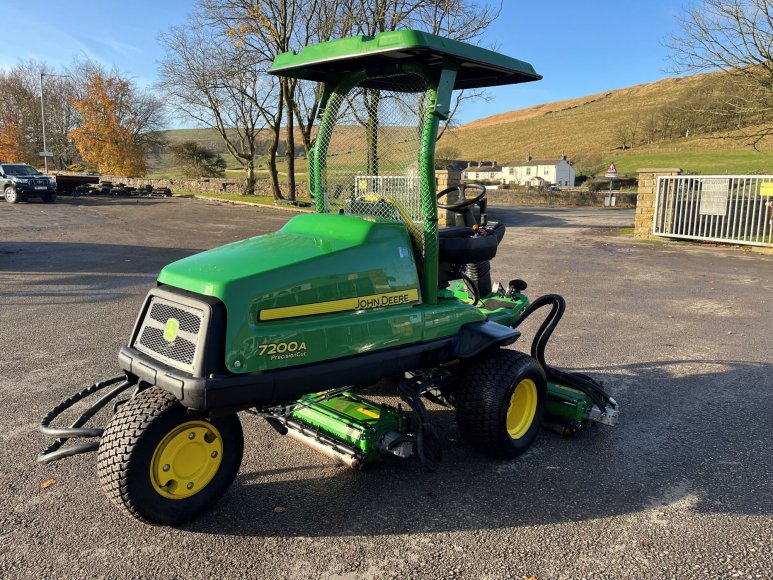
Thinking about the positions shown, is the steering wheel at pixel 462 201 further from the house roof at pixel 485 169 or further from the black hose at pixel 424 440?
the house roof at pixel 485 169

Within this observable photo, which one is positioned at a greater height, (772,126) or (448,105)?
(772,126)

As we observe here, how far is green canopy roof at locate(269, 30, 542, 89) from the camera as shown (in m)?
3.05

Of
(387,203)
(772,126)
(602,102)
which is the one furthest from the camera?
(602,102)

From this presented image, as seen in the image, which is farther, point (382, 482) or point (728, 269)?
point (728, 269)

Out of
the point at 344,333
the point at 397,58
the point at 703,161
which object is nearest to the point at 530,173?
the point at 703,161

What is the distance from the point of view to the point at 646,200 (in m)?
15.5

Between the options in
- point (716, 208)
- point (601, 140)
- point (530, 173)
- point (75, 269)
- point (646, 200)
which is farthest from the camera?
point (601, 140)

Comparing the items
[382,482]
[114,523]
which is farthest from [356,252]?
[114,523]

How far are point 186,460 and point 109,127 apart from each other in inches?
1862

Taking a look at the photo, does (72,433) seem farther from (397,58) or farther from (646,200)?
(646,200)

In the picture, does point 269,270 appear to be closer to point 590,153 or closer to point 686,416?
point 686,416

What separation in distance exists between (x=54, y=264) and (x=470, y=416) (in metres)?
10.0

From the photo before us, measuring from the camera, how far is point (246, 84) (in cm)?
2705

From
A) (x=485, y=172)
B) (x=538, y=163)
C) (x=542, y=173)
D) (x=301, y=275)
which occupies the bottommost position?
(x=301, y=275)
